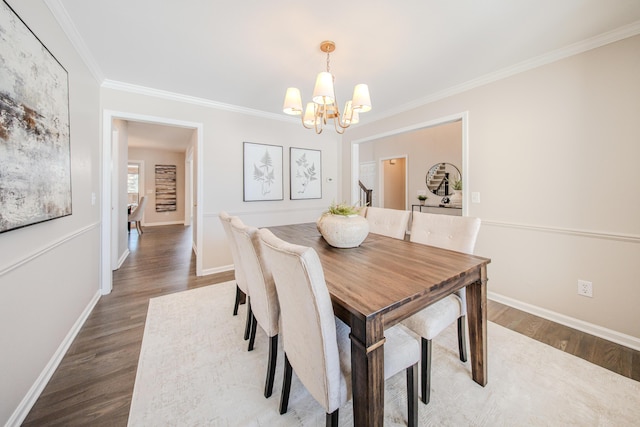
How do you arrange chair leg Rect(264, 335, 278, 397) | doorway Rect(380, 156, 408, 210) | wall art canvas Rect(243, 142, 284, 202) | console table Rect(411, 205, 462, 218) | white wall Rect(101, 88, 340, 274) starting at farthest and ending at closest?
doorway Rect(380, 156, 408, 210), console table Rect(411, 205, 462, 218), wall art canvas Rect(243, 142, 284, 202), white wall Rect(101, 88, 340, 274), chair leg Rect(264, 335, 278, 397)

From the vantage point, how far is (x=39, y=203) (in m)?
1.34

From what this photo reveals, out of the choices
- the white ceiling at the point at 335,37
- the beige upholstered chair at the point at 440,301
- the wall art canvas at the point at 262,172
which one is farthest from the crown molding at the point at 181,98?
the beige upholstered chair at the point at 440,301

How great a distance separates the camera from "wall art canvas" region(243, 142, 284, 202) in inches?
142

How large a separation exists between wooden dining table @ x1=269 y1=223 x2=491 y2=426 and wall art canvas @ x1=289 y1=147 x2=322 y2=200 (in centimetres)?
239

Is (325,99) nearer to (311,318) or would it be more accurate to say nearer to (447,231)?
(447,231)

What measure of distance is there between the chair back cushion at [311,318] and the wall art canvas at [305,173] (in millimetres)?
3112

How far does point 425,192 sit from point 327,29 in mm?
4499

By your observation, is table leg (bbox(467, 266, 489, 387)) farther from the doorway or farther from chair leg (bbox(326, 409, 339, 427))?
the doorway

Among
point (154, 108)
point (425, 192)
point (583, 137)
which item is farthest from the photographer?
point (425, 192)

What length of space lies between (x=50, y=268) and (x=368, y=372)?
6.73 ft

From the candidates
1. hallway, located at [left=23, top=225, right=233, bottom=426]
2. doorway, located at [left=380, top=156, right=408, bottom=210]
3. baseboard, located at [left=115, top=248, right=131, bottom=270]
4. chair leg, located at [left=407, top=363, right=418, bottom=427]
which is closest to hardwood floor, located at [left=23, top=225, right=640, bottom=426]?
hallway, located at [left=23, top=225, right=233, bottom=426]

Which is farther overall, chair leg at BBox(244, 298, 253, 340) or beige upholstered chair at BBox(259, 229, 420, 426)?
chair leg at BBox(244, 298, 253, 340)

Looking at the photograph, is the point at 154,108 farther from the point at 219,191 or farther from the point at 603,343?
the point at 603,343

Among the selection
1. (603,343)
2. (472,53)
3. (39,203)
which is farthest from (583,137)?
(39,203)
